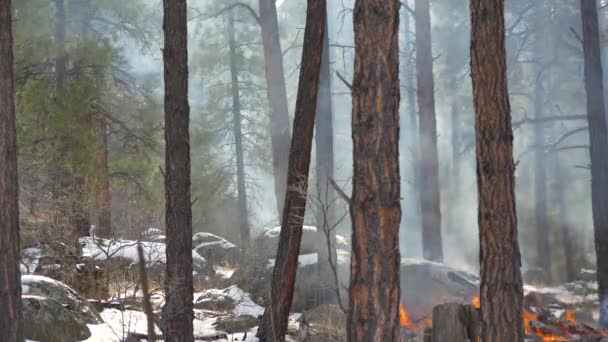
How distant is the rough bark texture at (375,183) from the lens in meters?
6.09

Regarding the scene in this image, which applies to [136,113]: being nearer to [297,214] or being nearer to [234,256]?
[234,256]

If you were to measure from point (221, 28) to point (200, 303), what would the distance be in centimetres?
1490

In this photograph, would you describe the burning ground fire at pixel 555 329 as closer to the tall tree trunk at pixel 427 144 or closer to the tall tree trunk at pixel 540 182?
the tall tree trunk at pixel 427 144

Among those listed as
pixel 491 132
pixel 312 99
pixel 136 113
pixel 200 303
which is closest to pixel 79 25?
pixel 136 113

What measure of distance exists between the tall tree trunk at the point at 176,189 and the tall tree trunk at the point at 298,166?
55.9 inches

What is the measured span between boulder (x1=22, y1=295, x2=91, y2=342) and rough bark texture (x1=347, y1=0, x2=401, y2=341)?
5.44 metres

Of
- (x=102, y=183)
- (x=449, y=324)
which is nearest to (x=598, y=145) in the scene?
(x=449, y=324)

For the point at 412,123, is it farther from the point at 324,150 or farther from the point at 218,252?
the point at 324,150

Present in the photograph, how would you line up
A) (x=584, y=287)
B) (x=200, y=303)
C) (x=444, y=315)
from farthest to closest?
(x=584, y=287)
(x=200, y=303)
(x=444, y=315)

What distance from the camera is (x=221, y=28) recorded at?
27.2m

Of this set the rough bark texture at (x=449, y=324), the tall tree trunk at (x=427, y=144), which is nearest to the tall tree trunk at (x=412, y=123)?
the tall tree trunk at (x=427, y=144)

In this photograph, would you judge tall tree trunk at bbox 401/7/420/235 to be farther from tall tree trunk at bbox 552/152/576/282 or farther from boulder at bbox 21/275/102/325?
boulder at bbox 21/275/102/325

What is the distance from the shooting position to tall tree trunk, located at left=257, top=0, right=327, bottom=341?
10.5 meters

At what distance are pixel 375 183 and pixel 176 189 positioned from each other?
408 cm
